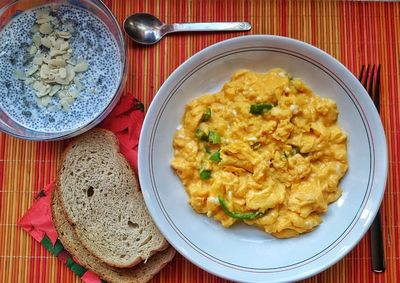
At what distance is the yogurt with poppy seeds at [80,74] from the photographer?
9.66 ft

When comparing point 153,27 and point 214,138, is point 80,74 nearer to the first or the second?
point 153,27

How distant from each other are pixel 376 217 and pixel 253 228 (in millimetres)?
613

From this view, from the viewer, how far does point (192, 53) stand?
120 inches

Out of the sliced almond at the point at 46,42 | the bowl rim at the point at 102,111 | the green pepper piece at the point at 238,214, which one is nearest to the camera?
the green pepper piece at the point at 238,214

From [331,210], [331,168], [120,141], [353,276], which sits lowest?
[353,276]

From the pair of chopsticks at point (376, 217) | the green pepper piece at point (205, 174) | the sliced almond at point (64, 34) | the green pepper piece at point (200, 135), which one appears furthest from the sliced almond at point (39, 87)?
the pair of chopsticks at point (376, 217)

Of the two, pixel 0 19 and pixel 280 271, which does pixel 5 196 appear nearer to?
pixel 0 19

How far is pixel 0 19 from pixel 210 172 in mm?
1360

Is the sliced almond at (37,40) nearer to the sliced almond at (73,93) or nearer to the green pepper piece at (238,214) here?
the sliced almond at (73,93)

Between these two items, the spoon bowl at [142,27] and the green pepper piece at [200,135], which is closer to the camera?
the green pepper piece at [200,135]

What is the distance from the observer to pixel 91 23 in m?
3.03

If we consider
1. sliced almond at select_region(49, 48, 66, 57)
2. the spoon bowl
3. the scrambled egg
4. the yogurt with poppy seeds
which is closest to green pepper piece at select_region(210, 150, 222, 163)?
the scrambled egg

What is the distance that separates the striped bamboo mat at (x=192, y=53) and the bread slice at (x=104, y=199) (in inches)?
5.7

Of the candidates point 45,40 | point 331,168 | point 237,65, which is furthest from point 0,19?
point 331,168
